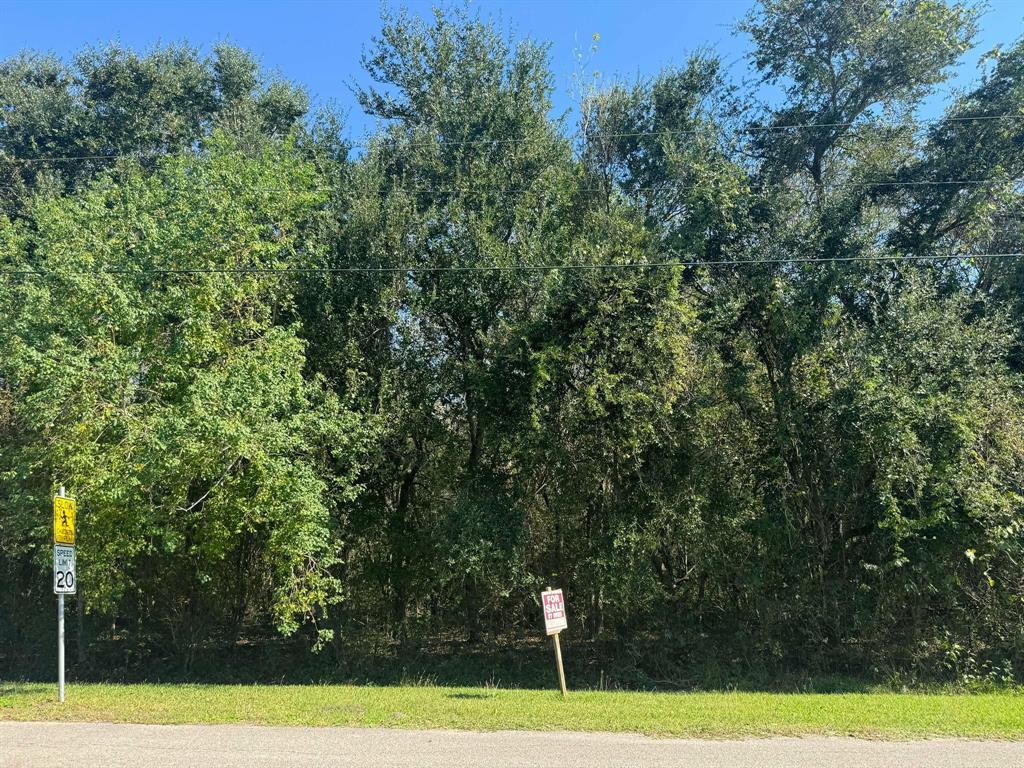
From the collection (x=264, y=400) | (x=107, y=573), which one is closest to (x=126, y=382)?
Result: (x=264, y=400)

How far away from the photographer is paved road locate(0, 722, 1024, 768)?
619cm

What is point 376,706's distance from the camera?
873 centimetres

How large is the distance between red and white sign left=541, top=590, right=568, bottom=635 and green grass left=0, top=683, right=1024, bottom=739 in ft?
3.07

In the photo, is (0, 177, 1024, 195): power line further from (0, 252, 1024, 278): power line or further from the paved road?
the paved road

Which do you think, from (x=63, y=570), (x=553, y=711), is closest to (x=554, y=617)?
(x=553, y=711)

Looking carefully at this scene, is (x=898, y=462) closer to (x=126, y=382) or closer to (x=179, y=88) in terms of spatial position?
(x=126, y=382)

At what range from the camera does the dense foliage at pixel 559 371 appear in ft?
40.1

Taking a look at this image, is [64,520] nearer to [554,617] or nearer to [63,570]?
[63,570]

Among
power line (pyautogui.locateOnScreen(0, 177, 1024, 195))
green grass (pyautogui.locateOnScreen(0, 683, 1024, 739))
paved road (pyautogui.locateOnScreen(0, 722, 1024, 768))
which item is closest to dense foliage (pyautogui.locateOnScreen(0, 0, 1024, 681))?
power line (pyautogui.locateOnScreen(0, 177, 1024, 195))

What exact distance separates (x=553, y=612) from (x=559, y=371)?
5.23 m

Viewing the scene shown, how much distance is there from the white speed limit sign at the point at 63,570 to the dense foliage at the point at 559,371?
59.2 inches

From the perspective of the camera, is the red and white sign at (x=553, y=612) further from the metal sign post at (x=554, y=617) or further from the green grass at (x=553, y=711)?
the green grass at (x=553, y=711)

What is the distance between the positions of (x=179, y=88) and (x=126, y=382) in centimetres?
1318

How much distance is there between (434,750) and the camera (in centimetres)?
660
